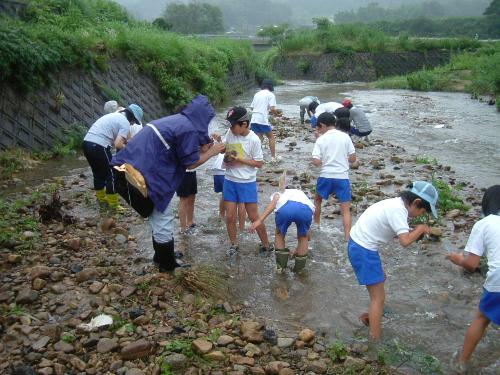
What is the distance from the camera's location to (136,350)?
12.0 ft

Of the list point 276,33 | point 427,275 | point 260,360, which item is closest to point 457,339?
point 427,275

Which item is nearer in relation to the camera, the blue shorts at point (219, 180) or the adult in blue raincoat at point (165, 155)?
the adult in blue raincoat at point (165, 155)

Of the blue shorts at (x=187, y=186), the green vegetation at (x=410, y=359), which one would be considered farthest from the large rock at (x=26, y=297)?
the green vegetation at (x=410, y=359)

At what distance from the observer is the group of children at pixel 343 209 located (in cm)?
373

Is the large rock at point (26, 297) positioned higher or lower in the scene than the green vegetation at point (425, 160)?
higher

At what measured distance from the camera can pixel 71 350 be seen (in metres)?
3.68

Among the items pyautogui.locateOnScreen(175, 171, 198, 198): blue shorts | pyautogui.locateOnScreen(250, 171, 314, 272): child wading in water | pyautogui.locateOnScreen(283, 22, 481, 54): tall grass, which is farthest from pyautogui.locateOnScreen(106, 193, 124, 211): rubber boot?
pyautogui.locateOnScreen(283, 22, 481, 54): tall grass

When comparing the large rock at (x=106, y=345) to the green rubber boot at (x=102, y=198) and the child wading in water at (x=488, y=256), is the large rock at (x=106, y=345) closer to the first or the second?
the child wading in water at (x=488, y=256)

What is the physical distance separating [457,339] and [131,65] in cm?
1302

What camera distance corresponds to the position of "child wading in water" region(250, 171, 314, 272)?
A: 5.24m

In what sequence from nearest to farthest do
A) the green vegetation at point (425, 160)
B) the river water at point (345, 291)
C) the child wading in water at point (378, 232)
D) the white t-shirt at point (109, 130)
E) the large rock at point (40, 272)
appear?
the child wading in water at point (378, 232) → the river water at point (345, 291) → the large rock at point (40, 272) → the white t-shirt at point (109, 130) → the green vegetation at point (425, 160)

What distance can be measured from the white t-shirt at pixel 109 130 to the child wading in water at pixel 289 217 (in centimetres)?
294

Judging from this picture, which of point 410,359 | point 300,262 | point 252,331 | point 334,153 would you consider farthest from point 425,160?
point 252,331

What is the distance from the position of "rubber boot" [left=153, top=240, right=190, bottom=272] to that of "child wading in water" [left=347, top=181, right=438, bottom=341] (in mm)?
1819
